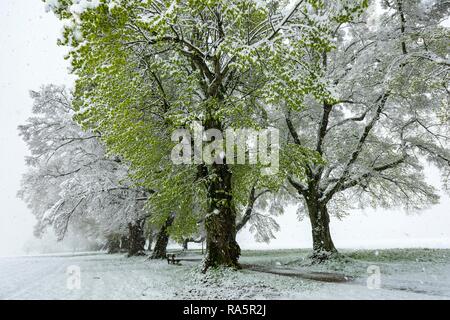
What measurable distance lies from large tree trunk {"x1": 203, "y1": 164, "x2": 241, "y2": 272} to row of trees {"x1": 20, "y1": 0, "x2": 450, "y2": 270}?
53 millimetres

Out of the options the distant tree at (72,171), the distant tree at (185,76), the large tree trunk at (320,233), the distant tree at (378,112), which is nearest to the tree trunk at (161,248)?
the distant tree at (72,171)

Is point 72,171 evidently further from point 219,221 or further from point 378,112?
point 378,112

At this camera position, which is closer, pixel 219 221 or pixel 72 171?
pixel 219 221

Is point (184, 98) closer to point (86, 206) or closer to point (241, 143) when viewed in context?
point (241, 143)

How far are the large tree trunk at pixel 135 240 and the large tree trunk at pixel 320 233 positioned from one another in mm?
15185

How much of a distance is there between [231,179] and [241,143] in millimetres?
2193

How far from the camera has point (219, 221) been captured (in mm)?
11742

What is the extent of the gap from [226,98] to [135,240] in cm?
1879

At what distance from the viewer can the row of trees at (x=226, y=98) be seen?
29.7ft

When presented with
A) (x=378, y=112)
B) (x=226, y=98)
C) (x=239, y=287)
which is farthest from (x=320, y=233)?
(x=226, y=98)

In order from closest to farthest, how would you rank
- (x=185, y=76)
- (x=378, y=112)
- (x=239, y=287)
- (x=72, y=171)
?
(x=239, y=287), (x=185, y=76), (x=378, y=112), (x=72, y=171)

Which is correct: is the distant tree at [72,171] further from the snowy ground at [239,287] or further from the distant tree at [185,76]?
the distant tree at [185,76]

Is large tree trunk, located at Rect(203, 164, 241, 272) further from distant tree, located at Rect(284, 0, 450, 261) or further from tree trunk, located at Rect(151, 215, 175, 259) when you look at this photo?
tree trunk, located at Rect(151, 215, 175, 259)
